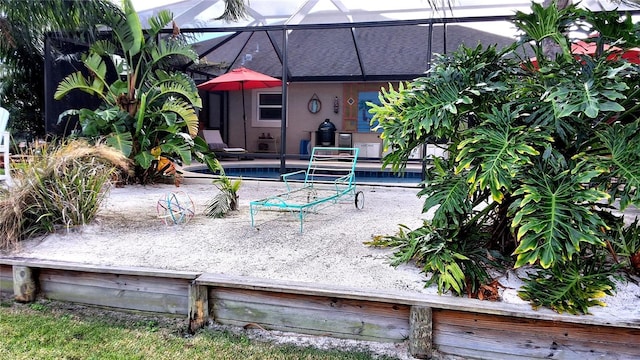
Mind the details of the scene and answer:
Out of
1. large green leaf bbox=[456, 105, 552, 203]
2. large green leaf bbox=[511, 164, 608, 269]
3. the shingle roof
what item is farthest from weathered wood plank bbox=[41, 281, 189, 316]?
the shingle roof

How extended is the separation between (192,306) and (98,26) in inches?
259

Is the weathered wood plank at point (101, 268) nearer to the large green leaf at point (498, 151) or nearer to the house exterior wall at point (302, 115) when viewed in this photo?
the large green leaf at point (498, 151)

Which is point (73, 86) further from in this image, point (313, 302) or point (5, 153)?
point (313, 302)

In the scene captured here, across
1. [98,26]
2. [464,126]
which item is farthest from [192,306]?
[98,26]

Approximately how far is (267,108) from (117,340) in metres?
11.1

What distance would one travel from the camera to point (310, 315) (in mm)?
2533

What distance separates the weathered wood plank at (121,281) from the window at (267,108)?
10.2m

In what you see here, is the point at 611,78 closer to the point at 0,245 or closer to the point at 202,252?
the point at 202,252

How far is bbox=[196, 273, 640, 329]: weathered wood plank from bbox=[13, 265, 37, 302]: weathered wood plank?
4.24ft

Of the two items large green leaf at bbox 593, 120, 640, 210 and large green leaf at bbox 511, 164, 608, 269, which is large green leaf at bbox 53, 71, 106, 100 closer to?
large green leaf at bbox 511, 164, 608, 269

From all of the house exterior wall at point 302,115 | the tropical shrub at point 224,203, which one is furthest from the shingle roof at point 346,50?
the tropical shrub at point 224,203

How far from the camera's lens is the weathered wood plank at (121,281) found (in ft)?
8.96

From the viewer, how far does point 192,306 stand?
8.62 ft

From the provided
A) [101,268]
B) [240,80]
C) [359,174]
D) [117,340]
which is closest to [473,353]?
[117,340]
